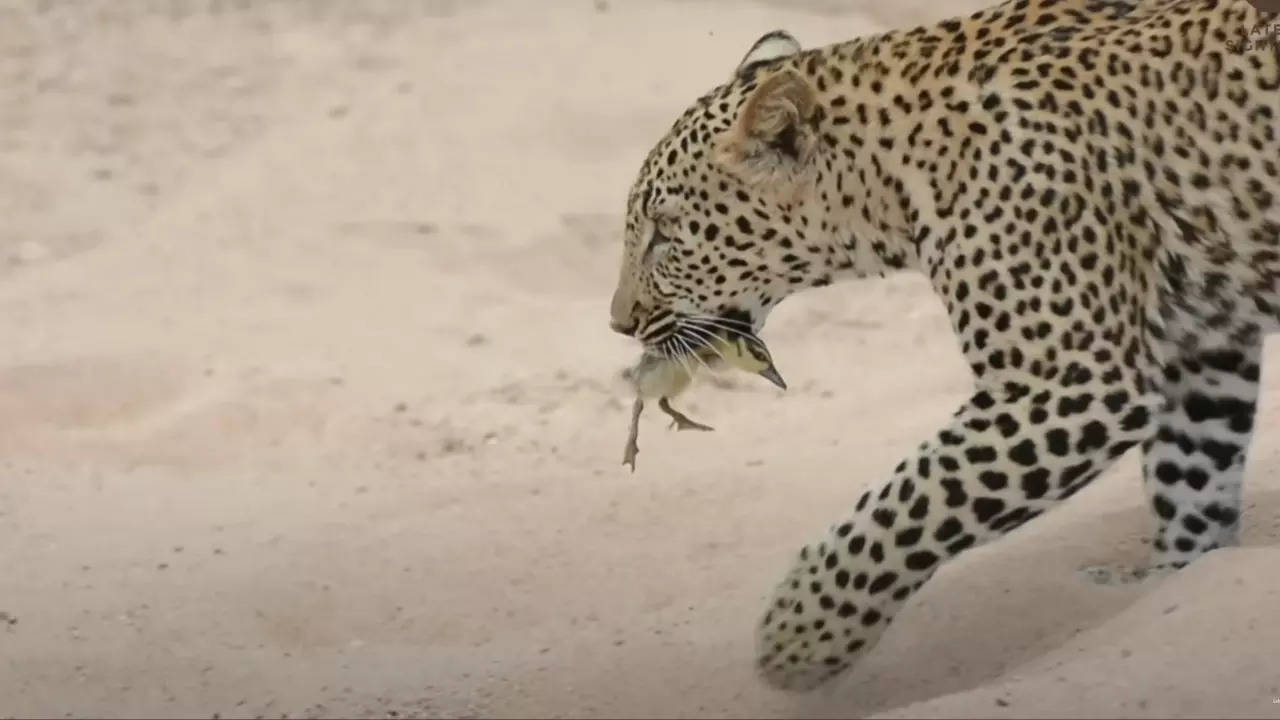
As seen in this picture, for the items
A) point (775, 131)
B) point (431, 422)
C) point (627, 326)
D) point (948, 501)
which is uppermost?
point (775, 131)

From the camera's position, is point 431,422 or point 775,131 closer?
point 775,131

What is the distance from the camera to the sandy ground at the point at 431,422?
3420mm

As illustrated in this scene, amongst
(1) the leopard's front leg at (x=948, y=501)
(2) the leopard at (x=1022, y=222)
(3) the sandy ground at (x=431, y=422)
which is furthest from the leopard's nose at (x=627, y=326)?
(1) the leopard's front leg at (x=948, y=501)

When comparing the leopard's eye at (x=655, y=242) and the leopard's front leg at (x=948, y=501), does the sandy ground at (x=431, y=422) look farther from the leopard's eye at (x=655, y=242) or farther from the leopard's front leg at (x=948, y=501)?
the leopard's eye at (x=655, y=242)

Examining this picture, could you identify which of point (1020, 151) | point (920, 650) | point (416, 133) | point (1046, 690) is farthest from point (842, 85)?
point (416, 133)

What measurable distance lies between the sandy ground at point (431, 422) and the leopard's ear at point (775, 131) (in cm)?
96

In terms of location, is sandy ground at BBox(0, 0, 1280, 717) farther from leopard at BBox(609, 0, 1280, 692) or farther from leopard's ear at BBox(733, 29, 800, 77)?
leopard's ear at BBox(733, 29, 800, 77)

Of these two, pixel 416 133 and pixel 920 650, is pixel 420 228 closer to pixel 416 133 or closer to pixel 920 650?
pixel 416 133

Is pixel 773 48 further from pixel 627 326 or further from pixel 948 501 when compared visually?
pixel 948 501

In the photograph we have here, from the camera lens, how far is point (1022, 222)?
3.36 m

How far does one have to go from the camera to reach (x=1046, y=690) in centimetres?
293

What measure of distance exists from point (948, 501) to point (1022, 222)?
0.53m

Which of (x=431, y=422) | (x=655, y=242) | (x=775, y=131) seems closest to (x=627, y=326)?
(x=655, y=242)

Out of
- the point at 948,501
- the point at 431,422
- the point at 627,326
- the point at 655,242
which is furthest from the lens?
the point at 431,422
